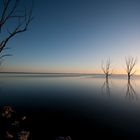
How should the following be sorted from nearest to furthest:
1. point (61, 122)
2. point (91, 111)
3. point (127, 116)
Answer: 1. point (61, 122)
2. point (127, 116)
3. point (91, 111)

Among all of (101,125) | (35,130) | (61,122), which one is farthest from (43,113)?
(101,125)

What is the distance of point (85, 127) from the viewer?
41.8 ft

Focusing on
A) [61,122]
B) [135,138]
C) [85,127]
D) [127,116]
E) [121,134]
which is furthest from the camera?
[127,116]

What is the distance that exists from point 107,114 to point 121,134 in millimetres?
4885

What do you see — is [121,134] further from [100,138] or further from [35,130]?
[35,130]

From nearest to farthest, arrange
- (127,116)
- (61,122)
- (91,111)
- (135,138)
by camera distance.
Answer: (135,138) < (61,122) < (127,116) < (91,111)

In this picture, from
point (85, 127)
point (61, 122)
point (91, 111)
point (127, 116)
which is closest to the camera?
point (85, 127)

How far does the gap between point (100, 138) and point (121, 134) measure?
162 centimetres

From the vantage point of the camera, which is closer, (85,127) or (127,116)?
(85,127)

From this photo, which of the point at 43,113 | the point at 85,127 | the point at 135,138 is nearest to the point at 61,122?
the point at 85,127

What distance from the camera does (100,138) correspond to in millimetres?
10891

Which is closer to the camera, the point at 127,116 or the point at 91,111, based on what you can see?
the point at 127,116

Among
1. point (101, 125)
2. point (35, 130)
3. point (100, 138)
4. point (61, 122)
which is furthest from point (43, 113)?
point (100, 138)

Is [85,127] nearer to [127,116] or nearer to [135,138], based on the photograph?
[135,138]
